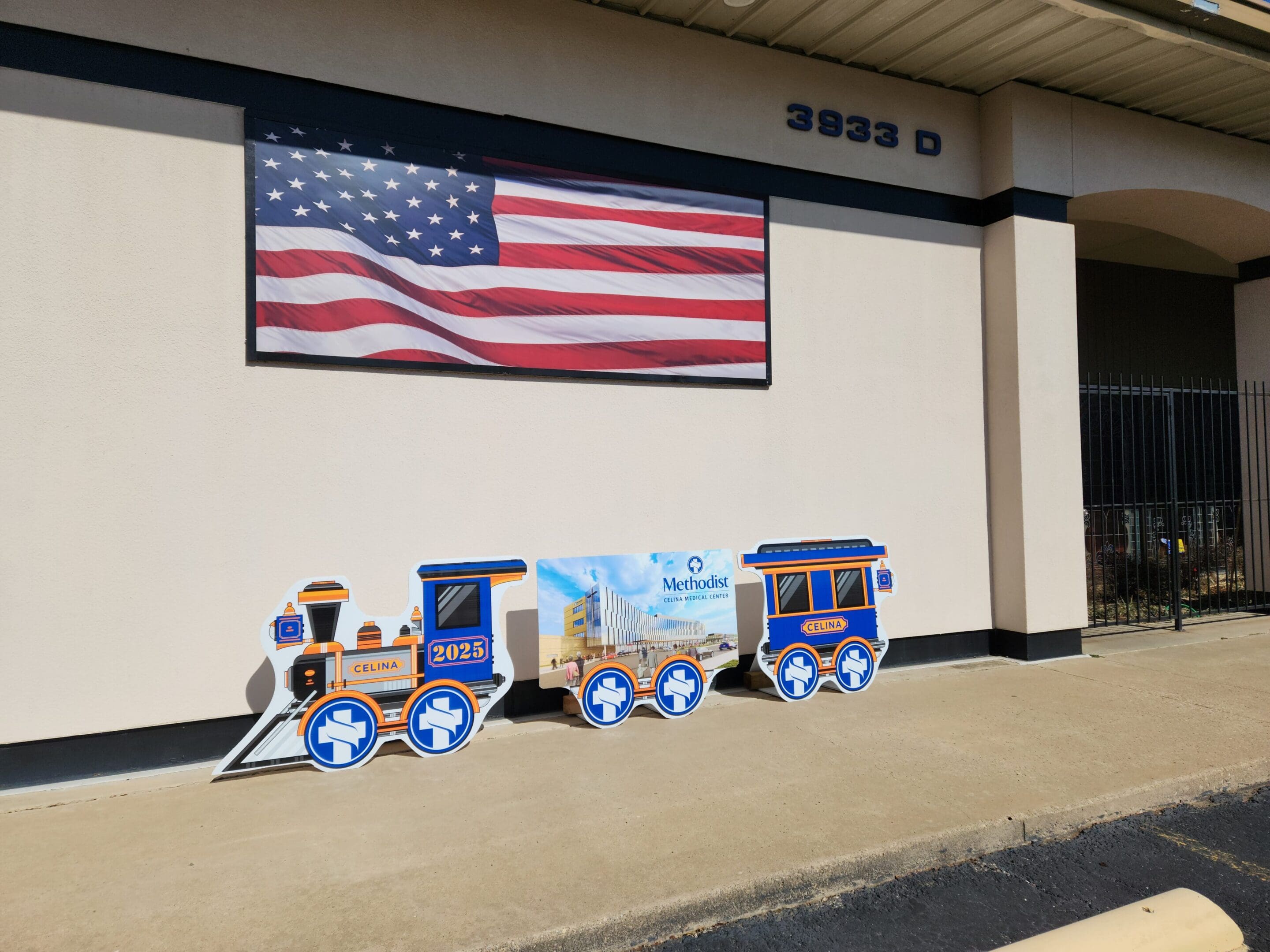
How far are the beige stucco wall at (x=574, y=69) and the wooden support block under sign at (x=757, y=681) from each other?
4084 millimetres

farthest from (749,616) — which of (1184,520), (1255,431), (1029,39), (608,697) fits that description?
(1184,520)

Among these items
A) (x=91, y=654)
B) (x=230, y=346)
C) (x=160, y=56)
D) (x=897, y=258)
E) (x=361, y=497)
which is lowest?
(x=91, y=654)

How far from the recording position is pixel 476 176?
18.5 feet

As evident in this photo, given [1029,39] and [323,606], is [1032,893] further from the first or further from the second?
[1029,39]

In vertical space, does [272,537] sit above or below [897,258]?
below

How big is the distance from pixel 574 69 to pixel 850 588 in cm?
435

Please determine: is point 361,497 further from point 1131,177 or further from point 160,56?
point 1131,177

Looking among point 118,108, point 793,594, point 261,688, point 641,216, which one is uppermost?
point 118,108

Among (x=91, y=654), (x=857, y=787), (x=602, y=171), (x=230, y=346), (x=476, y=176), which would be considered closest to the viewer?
(x=857, y=787)

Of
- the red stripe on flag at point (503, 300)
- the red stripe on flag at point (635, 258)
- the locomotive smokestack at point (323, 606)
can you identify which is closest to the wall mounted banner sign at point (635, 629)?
the locomotive smokestack at point (323, 606)

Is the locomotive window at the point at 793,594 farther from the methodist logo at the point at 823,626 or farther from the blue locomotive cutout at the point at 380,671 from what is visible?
the blue locomotive cutout at the point at 380,671

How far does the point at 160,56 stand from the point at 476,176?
192 cm

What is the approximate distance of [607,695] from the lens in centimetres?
537

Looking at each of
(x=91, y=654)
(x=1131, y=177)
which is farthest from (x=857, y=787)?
(x=1131, y=177)
